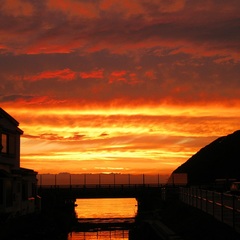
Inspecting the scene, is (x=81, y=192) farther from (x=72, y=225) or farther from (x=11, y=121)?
(x=11, y=121)

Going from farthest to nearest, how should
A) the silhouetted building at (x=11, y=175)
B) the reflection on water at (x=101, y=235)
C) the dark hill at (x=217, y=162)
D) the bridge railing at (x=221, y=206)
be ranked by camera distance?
1. the dark hill at (x=217, y=162)
2. the reflection on water at (x=101, y=235)
3. the silhouetted building at (x=11, y=175)
4. the bridge railing at (x=221, y=206)

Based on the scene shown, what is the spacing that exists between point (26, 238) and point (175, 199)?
2842cm

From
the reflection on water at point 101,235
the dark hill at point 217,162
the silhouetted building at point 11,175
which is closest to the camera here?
the silhouetted building at point 11,175

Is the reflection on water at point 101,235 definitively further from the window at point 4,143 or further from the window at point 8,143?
the window at point 4,143

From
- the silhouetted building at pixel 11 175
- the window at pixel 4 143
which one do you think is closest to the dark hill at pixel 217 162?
the silhouetted building at pixel 11 175

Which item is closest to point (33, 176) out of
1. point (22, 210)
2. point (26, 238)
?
point (22, 210)

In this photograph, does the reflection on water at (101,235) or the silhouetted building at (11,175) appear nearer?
the silhouetted building at (11,175)

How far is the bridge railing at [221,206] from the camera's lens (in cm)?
2245

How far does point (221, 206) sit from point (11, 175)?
23621mm

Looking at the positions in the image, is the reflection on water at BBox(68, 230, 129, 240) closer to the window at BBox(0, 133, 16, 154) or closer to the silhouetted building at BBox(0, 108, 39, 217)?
the silhouetted building at BBox(0, 108, 39, 217)

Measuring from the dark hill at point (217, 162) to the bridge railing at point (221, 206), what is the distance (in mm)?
88610

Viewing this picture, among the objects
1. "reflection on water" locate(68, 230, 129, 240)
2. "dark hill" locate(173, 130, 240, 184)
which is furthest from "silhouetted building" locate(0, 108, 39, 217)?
"dark hill" locate(173, 130, 240, 184)

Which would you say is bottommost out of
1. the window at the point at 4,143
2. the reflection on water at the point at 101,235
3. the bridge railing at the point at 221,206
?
the reflection on water at the point at 101,235

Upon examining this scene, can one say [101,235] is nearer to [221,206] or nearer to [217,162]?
[221,206]
